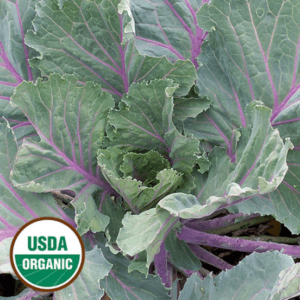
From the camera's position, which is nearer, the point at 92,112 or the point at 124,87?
the point at 92,112

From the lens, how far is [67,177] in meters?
1.06

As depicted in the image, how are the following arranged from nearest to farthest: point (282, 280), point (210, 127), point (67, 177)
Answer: point (282, 280) → point (67, 177) → point (210, 127)

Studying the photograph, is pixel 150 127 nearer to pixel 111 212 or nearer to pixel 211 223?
pixel 111 212

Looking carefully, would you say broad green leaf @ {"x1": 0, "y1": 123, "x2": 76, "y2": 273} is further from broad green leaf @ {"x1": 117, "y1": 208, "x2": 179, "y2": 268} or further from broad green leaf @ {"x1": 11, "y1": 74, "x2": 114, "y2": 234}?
broad green leaf @ {"x1": 117, "y1": 208, "x2": 179, "y2": 268}

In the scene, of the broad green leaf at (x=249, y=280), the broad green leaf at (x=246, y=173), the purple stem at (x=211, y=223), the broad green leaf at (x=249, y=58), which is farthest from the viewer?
the purple stem at (x=211, y=223)

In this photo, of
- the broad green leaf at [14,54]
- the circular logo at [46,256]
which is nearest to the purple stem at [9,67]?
the broad green leaf at [14,54]

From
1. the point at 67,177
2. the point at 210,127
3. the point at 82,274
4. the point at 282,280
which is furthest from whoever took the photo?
the point at 210,127

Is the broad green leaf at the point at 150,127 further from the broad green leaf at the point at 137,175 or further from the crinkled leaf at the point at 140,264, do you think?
the crinkled leaf at the point at 140,264

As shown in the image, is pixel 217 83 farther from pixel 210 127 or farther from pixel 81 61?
pixel 81 61

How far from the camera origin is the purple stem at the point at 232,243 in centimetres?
113

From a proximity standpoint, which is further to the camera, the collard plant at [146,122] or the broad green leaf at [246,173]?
the collard plant at [146,122]

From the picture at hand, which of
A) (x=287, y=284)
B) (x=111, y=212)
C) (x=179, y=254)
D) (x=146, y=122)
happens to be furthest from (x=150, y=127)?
(x=287, y=284)

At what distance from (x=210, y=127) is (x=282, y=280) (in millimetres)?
509

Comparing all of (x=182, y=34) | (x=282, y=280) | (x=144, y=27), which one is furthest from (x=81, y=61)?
(x=282, y=280)
